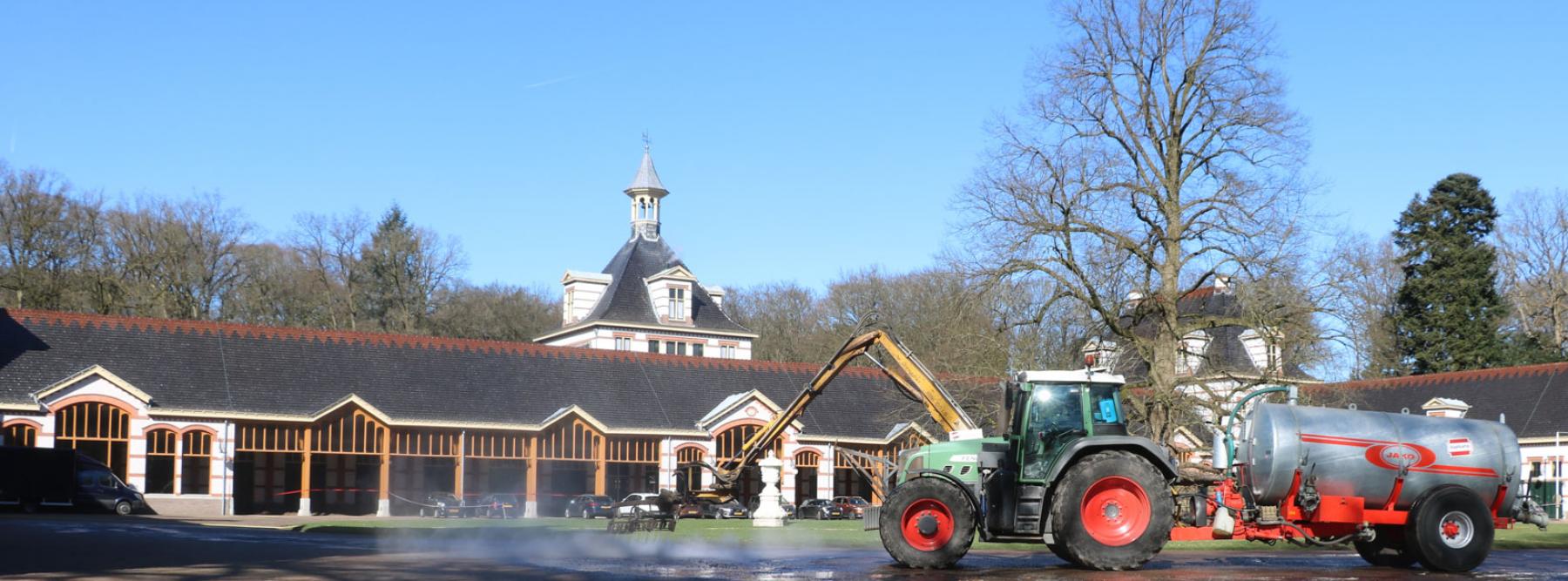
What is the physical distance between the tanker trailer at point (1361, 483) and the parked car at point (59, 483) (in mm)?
31492

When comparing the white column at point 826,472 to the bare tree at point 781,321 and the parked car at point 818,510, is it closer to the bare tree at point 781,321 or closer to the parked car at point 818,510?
the parked car at point 818,510

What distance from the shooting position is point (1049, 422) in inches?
771

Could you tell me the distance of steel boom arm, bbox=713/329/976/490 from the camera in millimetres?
27281

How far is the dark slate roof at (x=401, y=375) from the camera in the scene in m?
44.8

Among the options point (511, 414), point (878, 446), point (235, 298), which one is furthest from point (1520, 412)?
point (235, 298)

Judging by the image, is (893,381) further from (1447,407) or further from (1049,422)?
(1447,407)

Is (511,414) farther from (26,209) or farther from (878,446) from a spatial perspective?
(26,209)

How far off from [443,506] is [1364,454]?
3339 centimetres

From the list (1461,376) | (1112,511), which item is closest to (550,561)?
(1112,511)

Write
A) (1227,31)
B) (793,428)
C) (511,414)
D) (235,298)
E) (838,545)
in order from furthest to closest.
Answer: (235,298), (793,428), (511,414), (1227,31), (838,545)

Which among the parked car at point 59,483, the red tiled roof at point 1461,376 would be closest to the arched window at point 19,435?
the parked car at point 59,483

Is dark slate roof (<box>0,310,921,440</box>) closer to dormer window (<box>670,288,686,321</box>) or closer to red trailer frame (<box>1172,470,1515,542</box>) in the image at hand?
dormer window (<box>670,288,686,321</box>)

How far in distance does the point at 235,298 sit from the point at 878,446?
35.1 meters

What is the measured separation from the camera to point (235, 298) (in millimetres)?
72875
